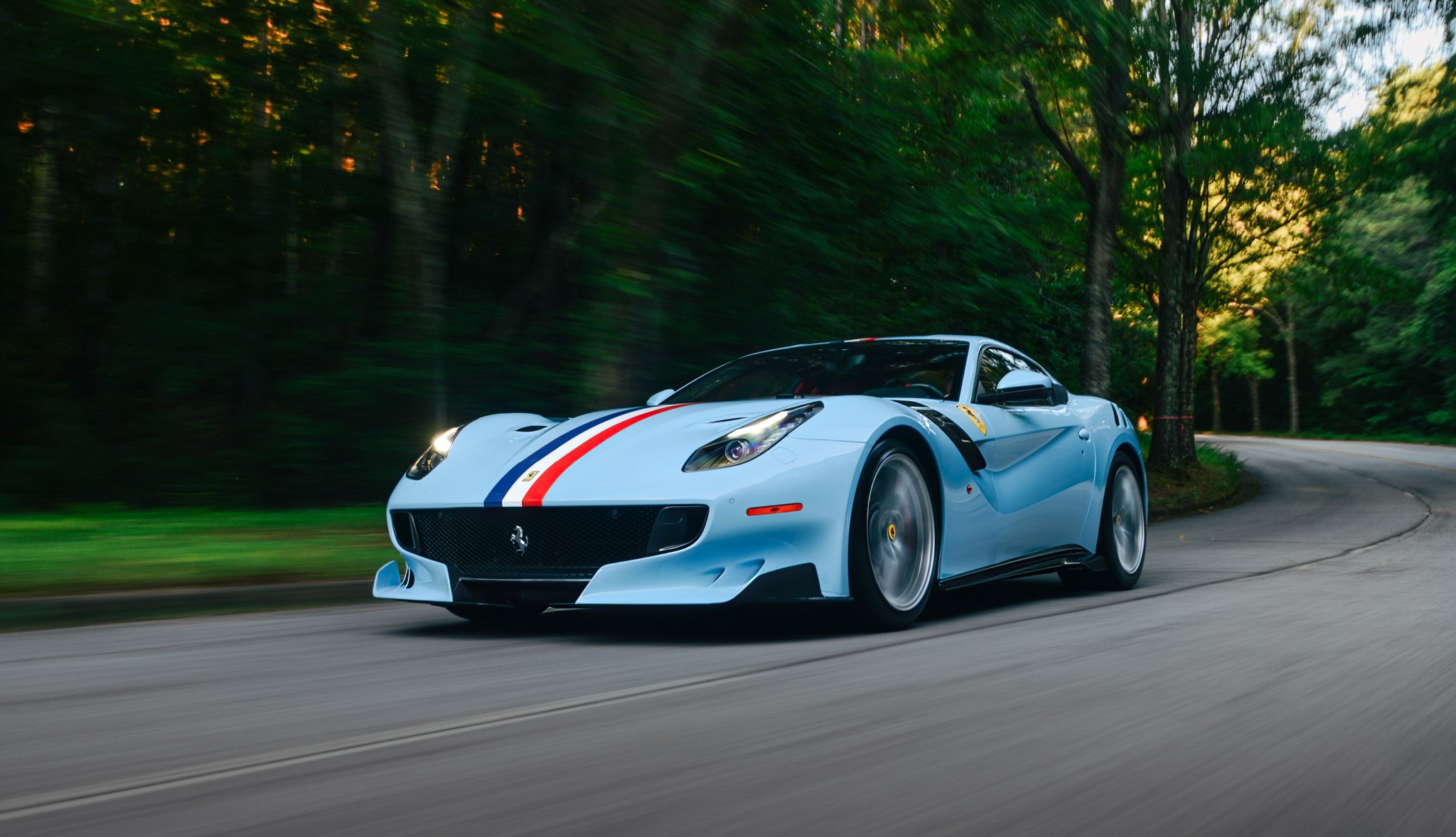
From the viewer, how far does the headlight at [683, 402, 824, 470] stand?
514 centimetres

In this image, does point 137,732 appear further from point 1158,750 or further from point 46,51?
point 46,51

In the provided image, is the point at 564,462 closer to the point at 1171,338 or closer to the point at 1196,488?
the point at 1196,488

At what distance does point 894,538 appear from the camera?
557 cm

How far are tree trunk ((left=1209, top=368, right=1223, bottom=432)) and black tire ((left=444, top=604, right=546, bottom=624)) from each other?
69.4 m

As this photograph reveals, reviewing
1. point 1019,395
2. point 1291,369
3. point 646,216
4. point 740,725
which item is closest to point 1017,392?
point 1019,395

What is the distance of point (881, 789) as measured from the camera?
2.83 m

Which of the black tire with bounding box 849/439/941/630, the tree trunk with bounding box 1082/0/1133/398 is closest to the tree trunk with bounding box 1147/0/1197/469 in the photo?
the tree trunk with bounding box 1082/0/1133/398

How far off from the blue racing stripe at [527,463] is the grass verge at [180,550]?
6.46 feet

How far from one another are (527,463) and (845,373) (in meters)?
1.88

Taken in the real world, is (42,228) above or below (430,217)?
above

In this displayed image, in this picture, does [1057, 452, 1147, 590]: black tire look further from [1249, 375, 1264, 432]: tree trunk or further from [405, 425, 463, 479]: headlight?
[1249, 375, 1264, 432]: tree trunk

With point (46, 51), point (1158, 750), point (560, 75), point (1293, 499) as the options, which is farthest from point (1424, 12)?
point (1158, 750)

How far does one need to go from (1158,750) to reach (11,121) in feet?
41.8

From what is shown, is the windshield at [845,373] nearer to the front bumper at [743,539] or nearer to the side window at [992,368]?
the side window at [992,368]
